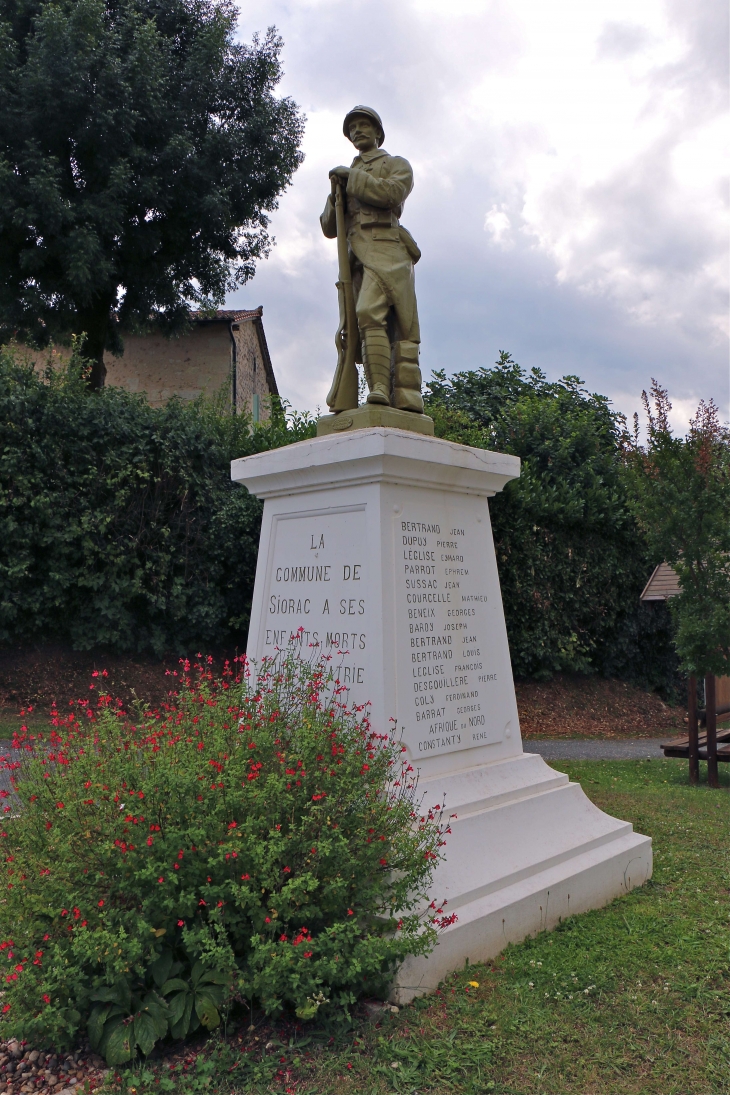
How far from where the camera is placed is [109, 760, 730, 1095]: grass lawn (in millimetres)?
2467

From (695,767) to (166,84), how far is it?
13046 mm

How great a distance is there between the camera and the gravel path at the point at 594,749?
9625 millimetres

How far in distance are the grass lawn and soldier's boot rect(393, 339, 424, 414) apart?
276 cm

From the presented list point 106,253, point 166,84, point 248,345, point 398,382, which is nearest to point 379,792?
point 398,382

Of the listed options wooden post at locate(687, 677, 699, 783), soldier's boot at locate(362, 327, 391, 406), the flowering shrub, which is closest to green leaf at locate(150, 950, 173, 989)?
the flowering shrub

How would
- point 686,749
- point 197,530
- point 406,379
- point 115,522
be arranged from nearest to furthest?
1. point 406,379
2. point 686,749
3. point 115,522
4. point 197,530

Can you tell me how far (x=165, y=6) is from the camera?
46.5 feet

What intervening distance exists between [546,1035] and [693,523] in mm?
6466

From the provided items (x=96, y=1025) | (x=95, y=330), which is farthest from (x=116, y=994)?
(x=95, y=330)

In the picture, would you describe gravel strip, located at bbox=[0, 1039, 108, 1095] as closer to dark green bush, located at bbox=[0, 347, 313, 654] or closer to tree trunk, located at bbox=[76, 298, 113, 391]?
dark green bush, located at bbox=[0, 347, 313, 654]

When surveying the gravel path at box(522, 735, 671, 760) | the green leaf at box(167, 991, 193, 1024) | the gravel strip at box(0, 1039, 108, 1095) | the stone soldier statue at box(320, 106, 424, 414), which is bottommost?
the gravel path at box(522, 735, 671, 760)

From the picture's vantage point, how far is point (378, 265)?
449cm

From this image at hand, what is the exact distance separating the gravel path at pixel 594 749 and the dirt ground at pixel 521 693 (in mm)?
541

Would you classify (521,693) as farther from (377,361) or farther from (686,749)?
(377,361)
